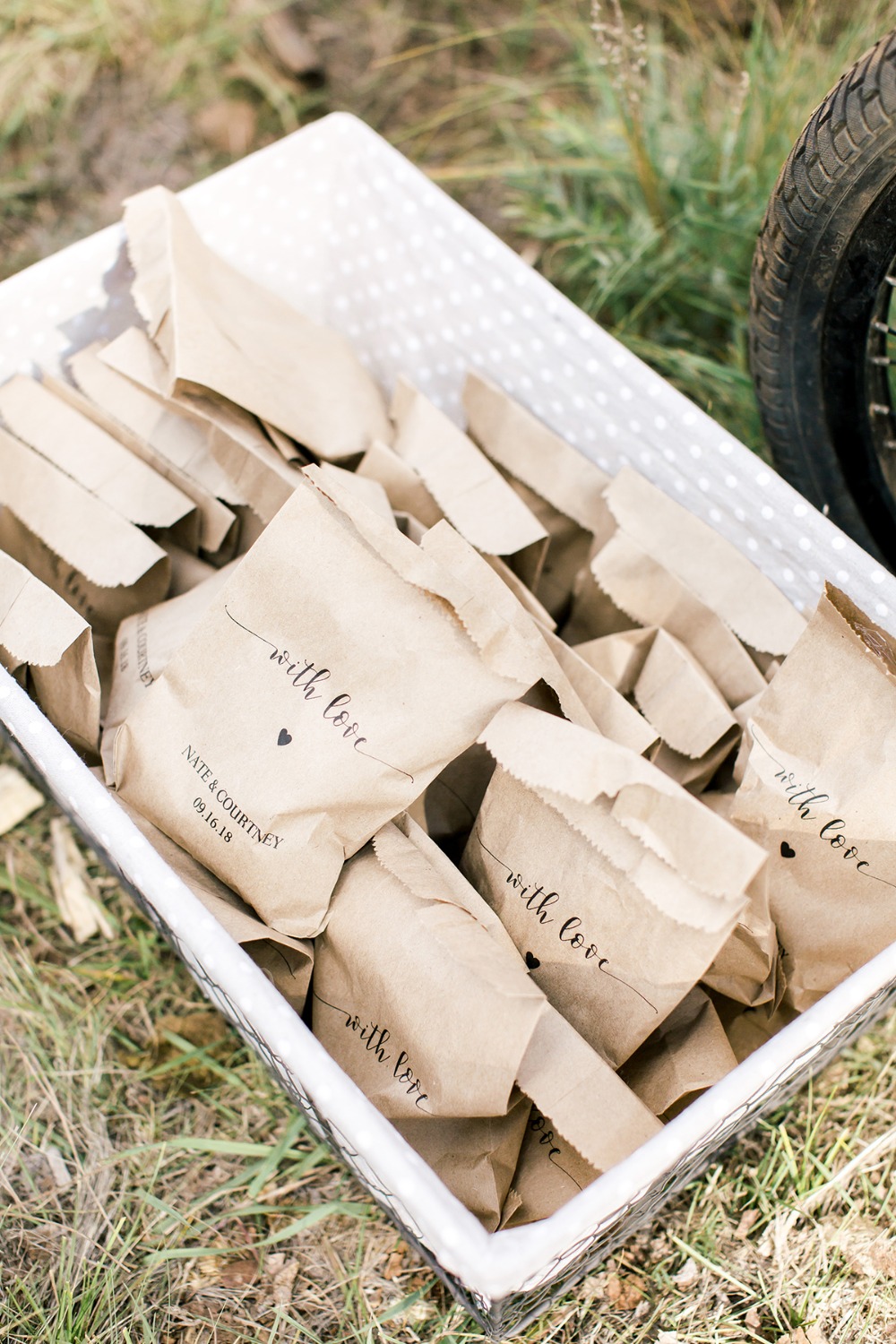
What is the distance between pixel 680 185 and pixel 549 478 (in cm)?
57

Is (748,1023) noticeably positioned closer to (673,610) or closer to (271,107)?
(673,610)

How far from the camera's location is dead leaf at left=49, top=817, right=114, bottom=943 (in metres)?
1.15

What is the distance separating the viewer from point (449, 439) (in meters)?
1.08

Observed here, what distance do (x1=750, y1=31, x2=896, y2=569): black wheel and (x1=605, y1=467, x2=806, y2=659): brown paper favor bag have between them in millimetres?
158

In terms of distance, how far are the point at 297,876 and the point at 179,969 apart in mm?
404

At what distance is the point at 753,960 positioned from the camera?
806 mm

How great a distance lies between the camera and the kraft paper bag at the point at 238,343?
100 cm

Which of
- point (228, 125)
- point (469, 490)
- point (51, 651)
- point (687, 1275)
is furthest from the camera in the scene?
point (228, 125)

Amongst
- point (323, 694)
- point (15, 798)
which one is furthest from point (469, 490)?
point (15, 798)

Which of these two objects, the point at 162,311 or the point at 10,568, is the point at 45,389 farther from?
the point at 10,568

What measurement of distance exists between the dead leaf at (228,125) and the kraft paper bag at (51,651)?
1187mm

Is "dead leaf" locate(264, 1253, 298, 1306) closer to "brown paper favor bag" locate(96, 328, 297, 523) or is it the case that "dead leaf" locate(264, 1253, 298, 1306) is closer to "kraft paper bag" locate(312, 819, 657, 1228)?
"kraft paper bag" locate(312, 819, 657, 1228)

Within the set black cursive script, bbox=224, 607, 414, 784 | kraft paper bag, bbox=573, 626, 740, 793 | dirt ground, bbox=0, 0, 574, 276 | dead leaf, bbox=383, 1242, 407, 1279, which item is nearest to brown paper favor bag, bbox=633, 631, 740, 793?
kraft paper bag, bbox=573, 626, 740, 793

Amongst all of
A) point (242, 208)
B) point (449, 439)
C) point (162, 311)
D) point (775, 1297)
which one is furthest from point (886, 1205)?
point (242, 208)
